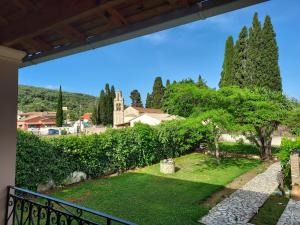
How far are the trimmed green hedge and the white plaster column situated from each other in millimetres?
4449

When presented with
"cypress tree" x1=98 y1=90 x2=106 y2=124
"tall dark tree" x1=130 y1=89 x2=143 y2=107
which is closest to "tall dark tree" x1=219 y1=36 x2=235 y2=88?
"cypress tree" x1=98 y1=90 x2=106 y2=124

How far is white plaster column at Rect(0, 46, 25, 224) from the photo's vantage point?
2.80m

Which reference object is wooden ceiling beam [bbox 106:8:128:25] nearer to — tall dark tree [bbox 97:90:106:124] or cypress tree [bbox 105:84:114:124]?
cypress tree [bbox 105:84:114:124]

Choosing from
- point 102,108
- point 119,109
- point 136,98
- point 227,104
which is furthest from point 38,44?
point 136,98

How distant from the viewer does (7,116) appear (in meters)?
2.85

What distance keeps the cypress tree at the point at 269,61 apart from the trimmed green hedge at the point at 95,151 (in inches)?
493

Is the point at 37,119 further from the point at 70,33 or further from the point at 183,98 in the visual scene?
the point at 70,33

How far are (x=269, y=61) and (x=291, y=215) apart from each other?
20553 mm

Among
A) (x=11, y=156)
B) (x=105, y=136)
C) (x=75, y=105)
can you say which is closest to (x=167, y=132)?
(x=105, y=136)

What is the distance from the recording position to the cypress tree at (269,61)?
22.6 m

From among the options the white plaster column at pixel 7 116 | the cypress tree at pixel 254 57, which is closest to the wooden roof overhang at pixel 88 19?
the white plaster column at pixel 7 116

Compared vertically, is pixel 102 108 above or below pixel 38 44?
above

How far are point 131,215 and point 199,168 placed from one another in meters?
6.23

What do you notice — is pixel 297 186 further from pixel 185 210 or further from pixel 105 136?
pixel 105 136
